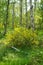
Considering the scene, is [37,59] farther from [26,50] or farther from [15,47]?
[15,47]

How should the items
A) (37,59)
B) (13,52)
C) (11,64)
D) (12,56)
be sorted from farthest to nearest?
(13,52)
(12,56)
(37,59)
(11,64)

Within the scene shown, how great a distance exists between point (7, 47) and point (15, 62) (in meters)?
3.84

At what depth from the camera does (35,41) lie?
44.7ft

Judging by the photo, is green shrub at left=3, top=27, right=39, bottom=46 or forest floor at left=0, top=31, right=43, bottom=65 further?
green shrub at left=3, top=27, right=39, bottom=46

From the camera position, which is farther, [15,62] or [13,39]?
[13,39]

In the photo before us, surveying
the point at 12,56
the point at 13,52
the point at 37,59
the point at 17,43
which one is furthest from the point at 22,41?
the point at 37,59

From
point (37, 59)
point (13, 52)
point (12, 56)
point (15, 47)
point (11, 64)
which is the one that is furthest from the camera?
point (15, 47)

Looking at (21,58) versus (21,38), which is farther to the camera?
(21,38)

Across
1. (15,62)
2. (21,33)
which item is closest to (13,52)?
(21,33)

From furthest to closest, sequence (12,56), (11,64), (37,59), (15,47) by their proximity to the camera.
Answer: (15,47) < (12,56) < (37,59) < (11,64)

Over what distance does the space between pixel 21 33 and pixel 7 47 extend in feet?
4.25

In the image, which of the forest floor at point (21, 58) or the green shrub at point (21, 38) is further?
the green shrub at point (21, 38)

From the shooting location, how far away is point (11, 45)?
13.5 meters

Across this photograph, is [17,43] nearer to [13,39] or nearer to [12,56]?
[13,39]
